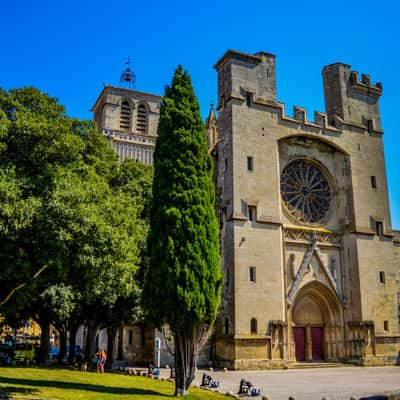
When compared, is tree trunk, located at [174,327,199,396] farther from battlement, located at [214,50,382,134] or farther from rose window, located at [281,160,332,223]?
battlement, located at [214,50,382,134]

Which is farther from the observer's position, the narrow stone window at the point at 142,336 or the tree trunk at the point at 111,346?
the narrow stone window at the point at 142,336

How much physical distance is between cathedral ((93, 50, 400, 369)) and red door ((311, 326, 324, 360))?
0.20ft

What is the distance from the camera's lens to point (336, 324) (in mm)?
28750

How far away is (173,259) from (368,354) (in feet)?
61.5

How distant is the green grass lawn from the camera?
521 inches

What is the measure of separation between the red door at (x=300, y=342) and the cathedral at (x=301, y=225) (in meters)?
0.06

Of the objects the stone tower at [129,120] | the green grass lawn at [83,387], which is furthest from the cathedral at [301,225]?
the stone tower at [129,120]

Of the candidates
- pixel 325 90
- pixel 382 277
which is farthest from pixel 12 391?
pixel 325 90

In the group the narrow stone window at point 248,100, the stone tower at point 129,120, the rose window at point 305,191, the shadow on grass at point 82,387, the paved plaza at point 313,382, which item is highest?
the stone tower at point 129,120

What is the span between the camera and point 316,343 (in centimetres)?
2881

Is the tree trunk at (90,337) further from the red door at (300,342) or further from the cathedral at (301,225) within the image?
the red door at (300,342)

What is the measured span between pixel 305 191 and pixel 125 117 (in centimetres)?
2893

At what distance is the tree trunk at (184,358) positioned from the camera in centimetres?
1434

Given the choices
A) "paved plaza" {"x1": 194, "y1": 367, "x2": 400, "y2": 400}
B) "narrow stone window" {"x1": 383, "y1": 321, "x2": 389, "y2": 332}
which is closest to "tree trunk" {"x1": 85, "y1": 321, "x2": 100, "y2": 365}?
"paved plaza" {"x1": 194, "y1": 367, "x2": 400, "y2": 400}
